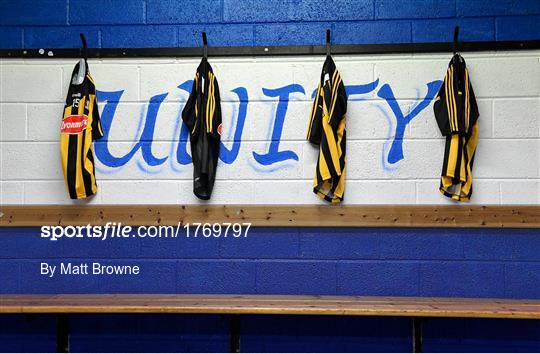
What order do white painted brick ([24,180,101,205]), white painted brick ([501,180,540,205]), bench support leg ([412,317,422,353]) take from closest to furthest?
bench support leg ([412,317,422,353]) → white painted brick ([501,180,540,205]) → white painted brick ([24,180,101,205])

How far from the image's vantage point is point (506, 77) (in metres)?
2.23

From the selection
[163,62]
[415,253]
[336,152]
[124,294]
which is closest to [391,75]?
[336,152]

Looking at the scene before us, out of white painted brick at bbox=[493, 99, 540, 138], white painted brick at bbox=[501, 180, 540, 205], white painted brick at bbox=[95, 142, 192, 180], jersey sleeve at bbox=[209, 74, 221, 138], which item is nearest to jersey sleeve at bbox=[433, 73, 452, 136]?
white painted brick at bbox=[493, 99, 540, 138]

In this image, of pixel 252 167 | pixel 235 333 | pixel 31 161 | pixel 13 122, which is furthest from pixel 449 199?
pixel 13 122

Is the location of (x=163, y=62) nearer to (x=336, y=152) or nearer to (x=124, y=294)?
(x=336, y=152)

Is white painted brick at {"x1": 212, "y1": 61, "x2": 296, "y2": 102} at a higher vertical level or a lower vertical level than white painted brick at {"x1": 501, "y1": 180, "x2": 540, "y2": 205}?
higher

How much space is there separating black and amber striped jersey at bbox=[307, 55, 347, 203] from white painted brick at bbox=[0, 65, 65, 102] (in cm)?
136

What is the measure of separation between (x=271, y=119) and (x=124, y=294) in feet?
3.89

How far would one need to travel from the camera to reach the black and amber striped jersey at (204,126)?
2.23m

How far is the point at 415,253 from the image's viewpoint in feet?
7.33

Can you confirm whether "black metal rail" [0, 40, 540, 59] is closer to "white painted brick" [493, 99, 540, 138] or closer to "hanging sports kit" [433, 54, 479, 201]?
"hanging sports kit" [433, 54, 479, 201]

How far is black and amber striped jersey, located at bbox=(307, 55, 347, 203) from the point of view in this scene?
2.19 metres

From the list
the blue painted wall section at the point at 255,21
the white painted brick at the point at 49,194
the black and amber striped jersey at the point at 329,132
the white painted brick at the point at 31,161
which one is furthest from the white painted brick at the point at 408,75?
the white painted brick at the point at 31,161

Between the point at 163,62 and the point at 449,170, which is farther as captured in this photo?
the point at 163,62
